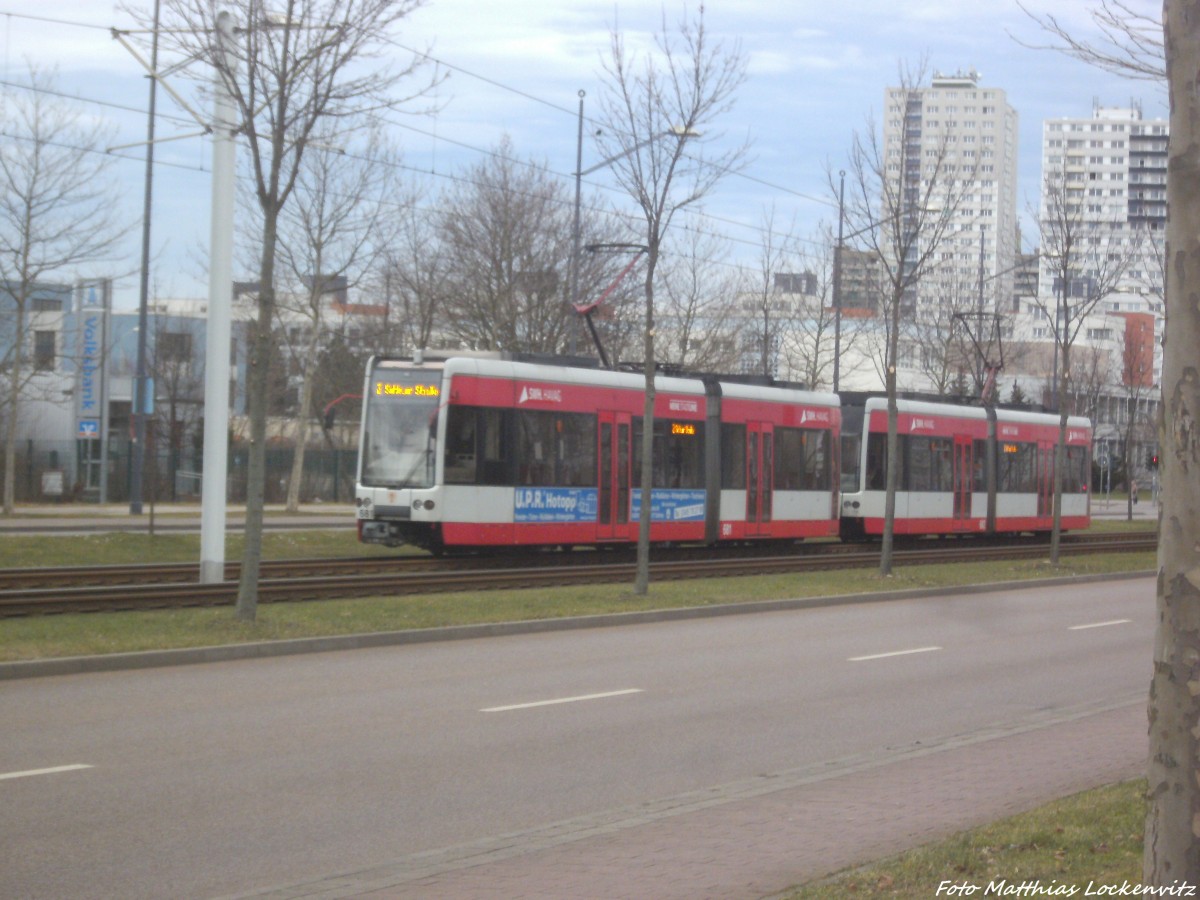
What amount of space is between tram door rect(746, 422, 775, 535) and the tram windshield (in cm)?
861

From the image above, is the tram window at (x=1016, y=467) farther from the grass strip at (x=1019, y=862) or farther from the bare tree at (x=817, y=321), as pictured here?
the grass strip at (x=1019, y=862)

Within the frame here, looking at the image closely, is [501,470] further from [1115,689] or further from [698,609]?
[1115,689]

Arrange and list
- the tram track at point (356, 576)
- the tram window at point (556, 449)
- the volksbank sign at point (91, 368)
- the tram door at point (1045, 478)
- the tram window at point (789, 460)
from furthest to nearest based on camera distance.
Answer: the volksbank sign at point (91, 368) < the tram door at point (1045, 478) < the tram window at point (789, 460) < the tram window at point (556, 449) < the tram track at point (356, 576)

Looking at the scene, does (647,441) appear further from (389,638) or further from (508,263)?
(508,263)

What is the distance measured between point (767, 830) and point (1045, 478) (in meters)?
36.4

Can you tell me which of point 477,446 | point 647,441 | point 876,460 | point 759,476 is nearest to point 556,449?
point 477,446

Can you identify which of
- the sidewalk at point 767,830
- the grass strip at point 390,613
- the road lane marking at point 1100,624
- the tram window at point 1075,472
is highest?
the tram window at point 1075,472

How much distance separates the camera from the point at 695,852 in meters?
7.03

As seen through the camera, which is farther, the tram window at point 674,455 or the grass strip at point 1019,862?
the tram window at point 674,455

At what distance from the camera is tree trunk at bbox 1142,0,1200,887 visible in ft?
13.5

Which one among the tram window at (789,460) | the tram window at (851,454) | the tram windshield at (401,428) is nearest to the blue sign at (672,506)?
the tram window at (789,460)

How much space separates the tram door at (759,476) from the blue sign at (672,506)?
5.66ft

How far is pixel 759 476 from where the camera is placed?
3128cm

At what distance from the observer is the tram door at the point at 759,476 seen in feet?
102
